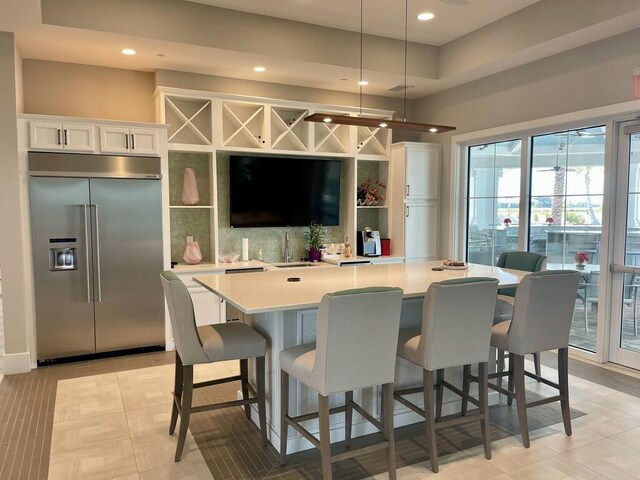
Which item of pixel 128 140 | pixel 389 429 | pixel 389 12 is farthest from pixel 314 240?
pixel 389 429

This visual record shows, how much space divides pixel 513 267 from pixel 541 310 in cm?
142

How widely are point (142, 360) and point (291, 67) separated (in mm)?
3281

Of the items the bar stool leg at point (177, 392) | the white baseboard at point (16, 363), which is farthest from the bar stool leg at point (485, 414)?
the white baseboard at point (16, 363)

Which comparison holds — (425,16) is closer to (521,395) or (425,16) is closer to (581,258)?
(581,258)

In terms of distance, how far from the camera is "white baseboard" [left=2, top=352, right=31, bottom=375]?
168 inches

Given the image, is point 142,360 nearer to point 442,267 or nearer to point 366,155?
point 442,267

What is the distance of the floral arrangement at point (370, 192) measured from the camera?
20.5 feet

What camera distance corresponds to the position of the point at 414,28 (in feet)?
16.3

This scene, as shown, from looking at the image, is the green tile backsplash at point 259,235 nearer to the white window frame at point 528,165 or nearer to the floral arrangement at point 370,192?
the floral arrangement at point 370,192

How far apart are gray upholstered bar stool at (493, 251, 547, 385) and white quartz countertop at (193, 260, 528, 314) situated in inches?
9.5

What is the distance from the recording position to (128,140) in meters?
4.70

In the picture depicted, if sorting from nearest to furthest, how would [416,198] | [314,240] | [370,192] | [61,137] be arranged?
1. [61,137]
2. [314,240]
3. [416,198]
4. [370,192]

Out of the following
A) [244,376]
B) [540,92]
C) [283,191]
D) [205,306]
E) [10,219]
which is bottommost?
[244,376]

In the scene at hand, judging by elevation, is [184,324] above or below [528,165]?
below
